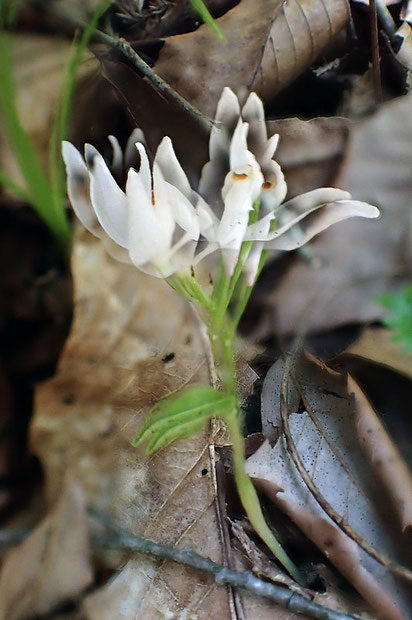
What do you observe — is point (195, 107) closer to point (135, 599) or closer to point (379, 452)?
point (379, 452)

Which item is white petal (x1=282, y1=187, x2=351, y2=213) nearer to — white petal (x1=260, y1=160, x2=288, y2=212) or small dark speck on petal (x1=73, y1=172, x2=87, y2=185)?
white petal (x1=260, y1=160, x2=288, y2=212)

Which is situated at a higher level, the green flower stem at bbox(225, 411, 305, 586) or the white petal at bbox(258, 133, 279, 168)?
the white petal at bbox(258, 133, 279, 168)

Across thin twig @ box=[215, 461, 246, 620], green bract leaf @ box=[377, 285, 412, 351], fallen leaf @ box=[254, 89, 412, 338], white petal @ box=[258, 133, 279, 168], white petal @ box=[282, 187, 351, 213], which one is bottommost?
thin twig @ box=[215, 461, 246, 620]

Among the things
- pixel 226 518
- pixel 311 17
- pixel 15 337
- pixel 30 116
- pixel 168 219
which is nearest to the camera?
pixel 168 219

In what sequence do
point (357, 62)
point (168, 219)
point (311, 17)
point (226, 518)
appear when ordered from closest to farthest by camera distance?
point (168, 219) → point (226, 518) → point (311, 17) → point (357, 62)

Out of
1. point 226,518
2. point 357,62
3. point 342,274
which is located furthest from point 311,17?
point 226,518

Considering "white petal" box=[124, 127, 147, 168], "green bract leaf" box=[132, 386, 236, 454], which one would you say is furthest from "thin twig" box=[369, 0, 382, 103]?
"green bract leaf" box=[132, 386, 236, 454]

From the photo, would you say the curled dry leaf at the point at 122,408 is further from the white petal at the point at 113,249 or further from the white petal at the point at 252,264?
the white petal at the point at 252,264
